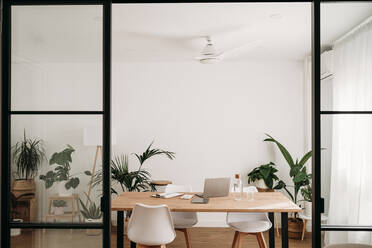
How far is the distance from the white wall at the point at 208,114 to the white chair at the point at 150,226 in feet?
7.77

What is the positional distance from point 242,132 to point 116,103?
6.98ft

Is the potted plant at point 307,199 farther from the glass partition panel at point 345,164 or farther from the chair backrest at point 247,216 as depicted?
the glass partition panel at point 345,164

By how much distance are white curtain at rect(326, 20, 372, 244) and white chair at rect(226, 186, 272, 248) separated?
5.32 ft

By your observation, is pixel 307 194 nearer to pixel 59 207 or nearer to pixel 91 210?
pixel 91 210

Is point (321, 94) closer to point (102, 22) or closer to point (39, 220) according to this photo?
point (102, 22)

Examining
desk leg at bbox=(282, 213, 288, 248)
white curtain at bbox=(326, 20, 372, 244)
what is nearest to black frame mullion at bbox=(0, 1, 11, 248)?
white curtain at bbox=(326, 20, 372, 244)

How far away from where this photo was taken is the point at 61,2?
179 cm

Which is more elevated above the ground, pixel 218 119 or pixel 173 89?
pixel 173 89

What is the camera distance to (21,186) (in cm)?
184

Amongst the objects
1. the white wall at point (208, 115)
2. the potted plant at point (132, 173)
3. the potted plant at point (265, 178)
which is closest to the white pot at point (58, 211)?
the potted plant at point (132, 173)

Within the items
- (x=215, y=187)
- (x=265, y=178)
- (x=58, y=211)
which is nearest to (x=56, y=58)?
(x=58, y=211)

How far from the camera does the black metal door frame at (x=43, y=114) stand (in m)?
1.75

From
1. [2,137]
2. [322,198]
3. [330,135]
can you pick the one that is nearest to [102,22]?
[2,137]

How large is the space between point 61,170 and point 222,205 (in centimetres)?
168
